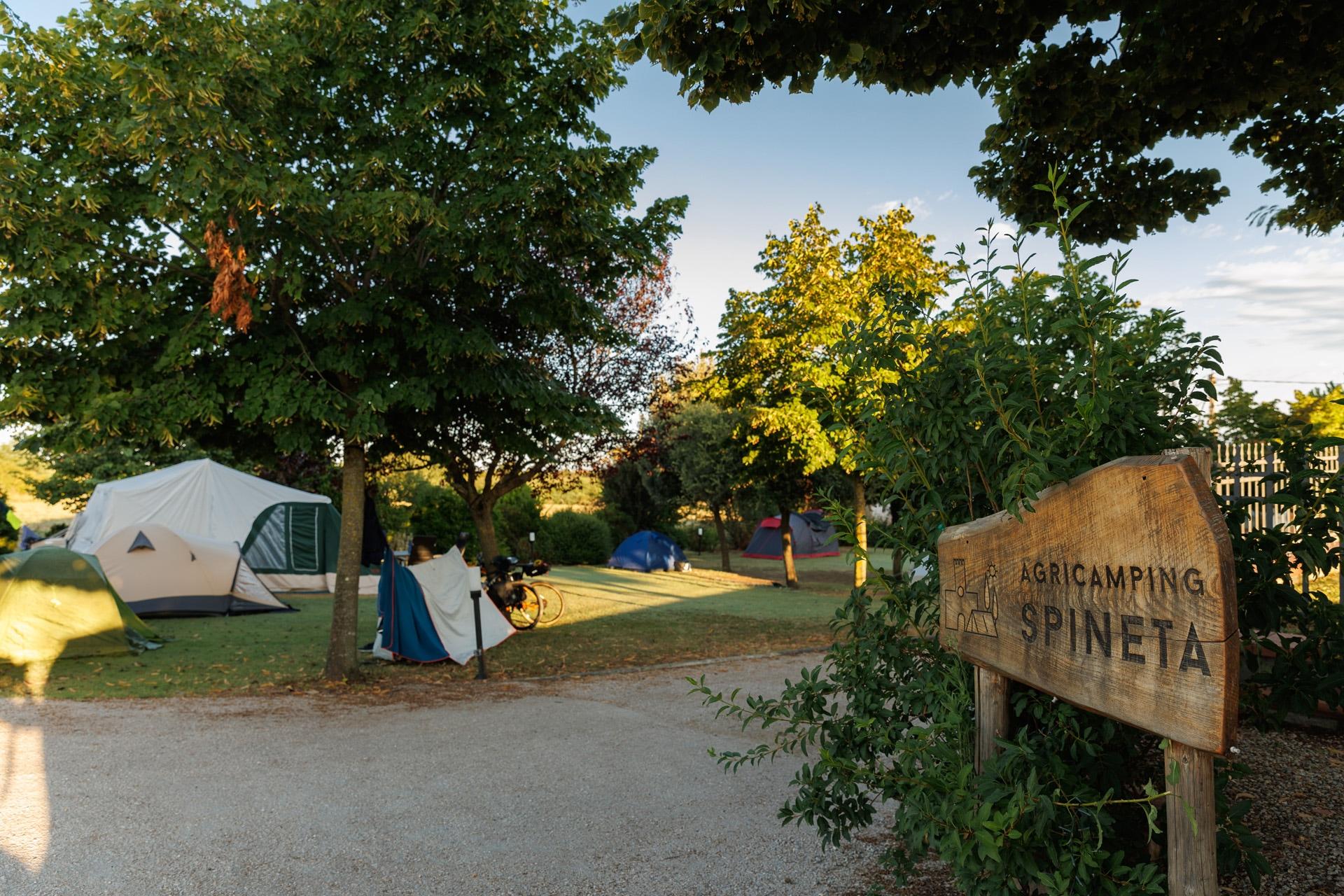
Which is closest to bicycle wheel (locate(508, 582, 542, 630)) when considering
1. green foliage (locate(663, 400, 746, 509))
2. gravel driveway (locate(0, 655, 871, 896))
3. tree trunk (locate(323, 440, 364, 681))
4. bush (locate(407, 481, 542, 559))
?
tree trunk (locate(323, 440, 364, 681))

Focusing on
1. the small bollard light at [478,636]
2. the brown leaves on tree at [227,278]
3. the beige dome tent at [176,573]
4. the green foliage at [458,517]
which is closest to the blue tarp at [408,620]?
the small bollard light at [478,636]

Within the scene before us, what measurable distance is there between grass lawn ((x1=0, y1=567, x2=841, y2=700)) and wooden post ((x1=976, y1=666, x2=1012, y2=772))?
7.62m

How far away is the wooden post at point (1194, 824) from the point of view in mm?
2031

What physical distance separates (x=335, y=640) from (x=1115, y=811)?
324 inches

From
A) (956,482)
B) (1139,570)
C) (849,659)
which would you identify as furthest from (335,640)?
(1139,570)

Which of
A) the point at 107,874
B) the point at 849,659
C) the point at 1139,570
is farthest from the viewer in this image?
the point at 107,874

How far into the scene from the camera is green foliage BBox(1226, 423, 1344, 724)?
2525 millimetres

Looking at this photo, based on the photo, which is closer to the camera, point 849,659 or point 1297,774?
point 849,659

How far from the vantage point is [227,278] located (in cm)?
759

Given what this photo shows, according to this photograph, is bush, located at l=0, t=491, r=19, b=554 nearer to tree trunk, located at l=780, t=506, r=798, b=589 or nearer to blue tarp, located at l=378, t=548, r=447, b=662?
blue tarp, located at l=378, t=548, r=447, b=662

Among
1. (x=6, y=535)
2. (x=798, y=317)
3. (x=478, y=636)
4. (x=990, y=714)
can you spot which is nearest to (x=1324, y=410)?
(x=798, y=317)

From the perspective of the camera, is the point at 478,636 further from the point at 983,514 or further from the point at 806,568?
the point at 806,568

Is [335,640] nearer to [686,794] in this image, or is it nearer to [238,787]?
[238,787]

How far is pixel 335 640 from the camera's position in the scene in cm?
943
